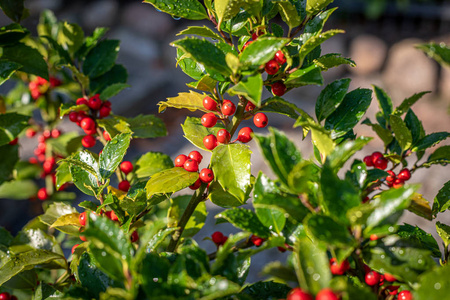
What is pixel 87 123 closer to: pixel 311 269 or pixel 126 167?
pixel 126 167

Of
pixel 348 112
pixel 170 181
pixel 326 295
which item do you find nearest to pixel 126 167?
pixel 170 181

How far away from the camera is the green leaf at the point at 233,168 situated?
0.63 meters

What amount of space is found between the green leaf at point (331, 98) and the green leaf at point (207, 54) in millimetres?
189

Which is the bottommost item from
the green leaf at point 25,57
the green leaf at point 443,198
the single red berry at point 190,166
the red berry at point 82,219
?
the red berry at point 82,219

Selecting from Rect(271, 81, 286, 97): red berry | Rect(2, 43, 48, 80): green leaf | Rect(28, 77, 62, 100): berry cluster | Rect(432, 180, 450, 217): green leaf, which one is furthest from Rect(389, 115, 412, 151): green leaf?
Rect(28, 77, 62, 100): berry cluster

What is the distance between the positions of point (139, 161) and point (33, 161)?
613 millimetres

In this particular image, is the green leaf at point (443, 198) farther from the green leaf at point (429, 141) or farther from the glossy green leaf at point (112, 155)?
the glossy green leaf at point (112, 155)

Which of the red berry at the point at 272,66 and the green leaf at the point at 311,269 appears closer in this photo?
the green leaf at the point at 311,269

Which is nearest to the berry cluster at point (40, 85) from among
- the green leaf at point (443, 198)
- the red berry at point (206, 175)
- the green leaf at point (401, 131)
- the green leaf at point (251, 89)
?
the red berry at point (206, 175)

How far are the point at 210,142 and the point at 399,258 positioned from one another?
357mm

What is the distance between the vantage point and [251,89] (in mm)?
526

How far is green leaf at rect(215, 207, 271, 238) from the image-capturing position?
53cm

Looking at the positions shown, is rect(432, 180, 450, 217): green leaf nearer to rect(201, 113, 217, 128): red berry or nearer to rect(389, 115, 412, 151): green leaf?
rect(389, 115, 412, 151): green leaf

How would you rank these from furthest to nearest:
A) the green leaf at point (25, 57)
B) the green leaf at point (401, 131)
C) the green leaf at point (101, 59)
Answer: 1. the green leaf at point (101, 59)
2. the green leaf at point (25, 57)
3. the green leaf at point (401, 131)
